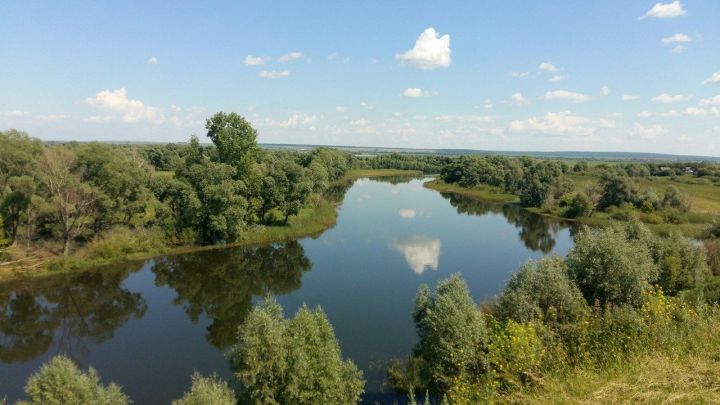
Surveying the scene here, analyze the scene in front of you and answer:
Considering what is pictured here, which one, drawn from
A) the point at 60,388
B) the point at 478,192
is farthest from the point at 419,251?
the point at 478,192

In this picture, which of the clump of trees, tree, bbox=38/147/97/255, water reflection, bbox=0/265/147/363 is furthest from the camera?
the clump of trees

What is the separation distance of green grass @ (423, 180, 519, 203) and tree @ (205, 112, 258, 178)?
61.8 metres

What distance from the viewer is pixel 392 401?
18828mm

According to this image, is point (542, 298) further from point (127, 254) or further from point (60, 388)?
point (127, 254)

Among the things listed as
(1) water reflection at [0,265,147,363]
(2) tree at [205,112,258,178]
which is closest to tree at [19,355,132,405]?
(1) water reflection at [0,265,147,363]

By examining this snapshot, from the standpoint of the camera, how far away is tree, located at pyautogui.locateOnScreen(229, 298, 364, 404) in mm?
15094

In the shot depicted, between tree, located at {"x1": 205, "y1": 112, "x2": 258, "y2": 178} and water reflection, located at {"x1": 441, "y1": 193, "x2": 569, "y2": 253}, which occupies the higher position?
tree, located at {"x1": 205, "y1": 112, "x2": 258, "y2": 178}

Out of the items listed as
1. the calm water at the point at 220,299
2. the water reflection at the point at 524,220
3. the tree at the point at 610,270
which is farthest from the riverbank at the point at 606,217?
the calm water at the point at 220,299

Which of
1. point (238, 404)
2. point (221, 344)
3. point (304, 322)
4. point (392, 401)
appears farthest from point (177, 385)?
point (392, 401)

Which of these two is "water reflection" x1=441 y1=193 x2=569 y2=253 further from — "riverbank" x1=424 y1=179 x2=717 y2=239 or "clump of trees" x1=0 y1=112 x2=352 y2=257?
"clump of trees" x1=0 y1=112 x2=352 y2=257

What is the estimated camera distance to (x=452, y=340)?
56.6ft

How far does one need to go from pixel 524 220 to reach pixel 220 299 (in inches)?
2149

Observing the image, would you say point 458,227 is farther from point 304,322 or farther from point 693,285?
point 304,322

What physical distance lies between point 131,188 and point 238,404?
1315 inches
